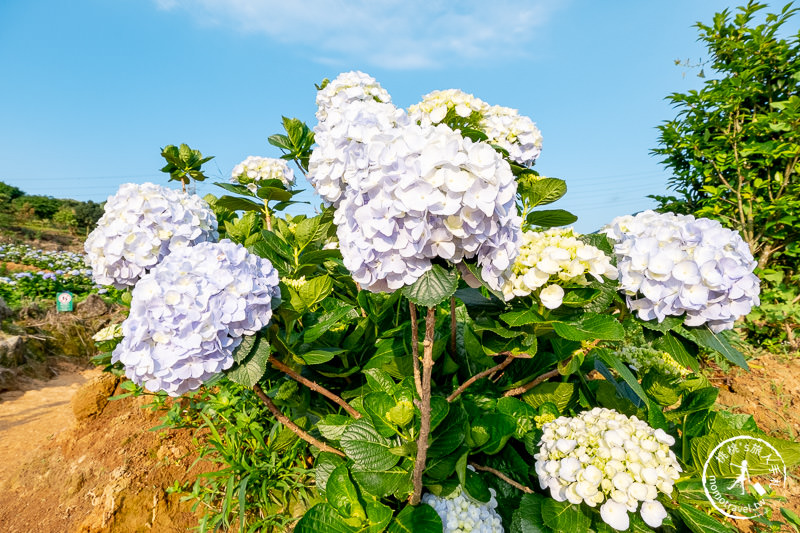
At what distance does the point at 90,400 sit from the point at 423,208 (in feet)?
11.1

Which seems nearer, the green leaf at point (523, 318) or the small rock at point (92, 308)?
the green leaf at point (523, 318)

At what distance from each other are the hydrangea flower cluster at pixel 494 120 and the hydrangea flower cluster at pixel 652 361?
3.46 feet

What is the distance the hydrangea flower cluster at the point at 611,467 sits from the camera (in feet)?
3.68

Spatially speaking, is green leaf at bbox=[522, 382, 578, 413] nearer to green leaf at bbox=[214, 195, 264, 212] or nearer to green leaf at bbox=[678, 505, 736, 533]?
green leaf at bbox=[678, 505, 736, 533]

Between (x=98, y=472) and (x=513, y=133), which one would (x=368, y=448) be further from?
(x=98, y=472)

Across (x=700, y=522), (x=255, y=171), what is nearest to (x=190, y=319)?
(x=700, y=522)

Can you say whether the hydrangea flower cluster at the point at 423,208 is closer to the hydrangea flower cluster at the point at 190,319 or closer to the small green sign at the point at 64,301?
the hydrangea flower cluster at the point at 190,319

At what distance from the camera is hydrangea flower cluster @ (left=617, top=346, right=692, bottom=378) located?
6.02ft

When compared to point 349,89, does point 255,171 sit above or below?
below

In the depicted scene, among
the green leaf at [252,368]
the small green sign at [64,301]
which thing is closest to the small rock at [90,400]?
the green leaf at [252,368]

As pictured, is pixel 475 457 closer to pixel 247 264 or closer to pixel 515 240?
pixel 515 240

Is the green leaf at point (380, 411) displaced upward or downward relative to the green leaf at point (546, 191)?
downward

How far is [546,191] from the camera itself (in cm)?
160

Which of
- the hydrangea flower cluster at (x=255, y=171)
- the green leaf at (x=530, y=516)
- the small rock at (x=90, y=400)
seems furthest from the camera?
the small rock at (x=90, y=400)
